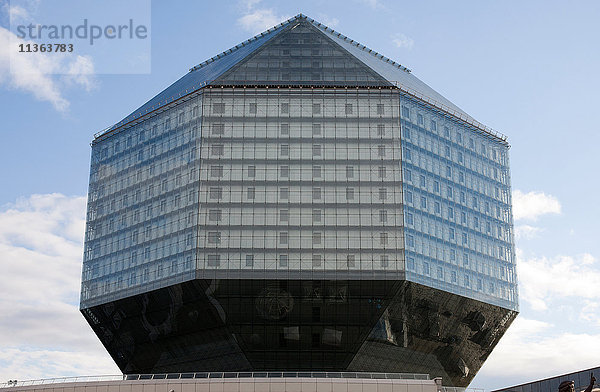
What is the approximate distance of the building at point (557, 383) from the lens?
5456 centimetres

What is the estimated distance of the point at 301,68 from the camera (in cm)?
12119

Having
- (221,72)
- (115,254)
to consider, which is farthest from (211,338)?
(221,72)

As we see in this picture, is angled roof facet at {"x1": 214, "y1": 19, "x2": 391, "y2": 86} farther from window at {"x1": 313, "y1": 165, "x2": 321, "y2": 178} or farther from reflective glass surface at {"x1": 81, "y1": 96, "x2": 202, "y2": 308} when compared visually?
window at {"x1": 313, "y1": 165, "x2": 321, "y2": 178}

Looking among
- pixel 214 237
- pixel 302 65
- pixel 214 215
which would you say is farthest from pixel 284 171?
pixel 302 65

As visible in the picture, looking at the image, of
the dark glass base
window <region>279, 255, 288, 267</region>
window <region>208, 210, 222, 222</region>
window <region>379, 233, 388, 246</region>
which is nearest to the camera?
window <region>279, 255, 288, 267</region>

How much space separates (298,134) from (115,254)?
3010cm

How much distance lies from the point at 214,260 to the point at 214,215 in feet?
19.5

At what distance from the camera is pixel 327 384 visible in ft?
241

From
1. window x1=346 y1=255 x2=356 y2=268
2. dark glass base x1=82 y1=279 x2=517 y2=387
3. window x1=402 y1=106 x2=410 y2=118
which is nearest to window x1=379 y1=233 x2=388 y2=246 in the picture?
window x1=346 y1=255 x2=356 y2=268

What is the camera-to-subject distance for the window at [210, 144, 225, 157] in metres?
115

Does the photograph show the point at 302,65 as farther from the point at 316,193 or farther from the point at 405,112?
the point at 316,193

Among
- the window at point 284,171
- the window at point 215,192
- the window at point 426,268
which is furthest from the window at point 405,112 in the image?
the window at point 215,192

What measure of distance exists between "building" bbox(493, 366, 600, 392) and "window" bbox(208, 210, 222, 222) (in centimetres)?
5559

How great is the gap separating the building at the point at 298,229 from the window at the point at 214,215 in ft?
0.42
